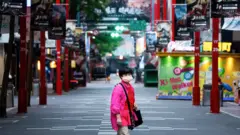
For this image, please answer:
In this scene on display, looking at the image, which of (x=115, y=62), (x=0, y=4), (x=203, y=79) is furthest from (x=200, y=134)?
(x=115, y=62)

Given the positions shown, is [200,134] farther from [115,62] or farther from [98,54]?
[115,62]

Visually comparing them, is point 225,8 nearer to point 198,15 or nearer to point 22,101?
point 198,15

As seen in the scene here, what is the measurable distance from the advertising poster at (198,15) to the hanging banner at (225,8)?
3346 mm

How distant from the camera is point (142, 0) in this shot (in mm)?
73125

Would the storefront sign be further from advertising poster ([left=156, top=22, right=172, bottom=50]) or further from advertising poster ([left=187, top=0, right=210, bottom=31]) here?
advertising poster ([left=187, top=0, right=210, bottom=31])

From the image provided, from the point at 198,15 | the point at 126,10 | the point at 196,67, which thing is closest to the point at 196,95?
the point at 196,67

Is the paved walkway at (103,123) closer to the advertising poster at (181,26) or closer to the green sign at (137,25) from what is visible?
the advertising poster at (181,26)

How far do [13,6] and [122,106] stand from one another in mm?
10339

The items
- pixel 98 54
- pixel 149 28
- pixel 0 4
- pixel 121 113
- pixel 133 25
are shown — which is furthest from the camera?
pixel 98 54

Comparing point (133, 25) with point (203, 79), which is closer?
point (203, 79)

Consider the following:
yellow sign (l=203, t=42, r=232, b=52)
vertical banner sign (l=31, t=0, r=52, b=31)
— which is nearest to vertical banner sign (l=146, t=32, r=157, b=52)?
yellow sign (l=203, t=42, r=232, b=52)

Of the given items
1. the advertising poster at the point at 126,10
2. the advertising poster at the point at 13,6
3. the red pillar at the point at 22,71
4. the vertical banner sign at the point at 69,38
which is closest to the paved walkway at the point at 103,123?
the red pillar at the point at 22,71

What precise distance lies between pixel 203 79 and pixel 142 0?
36.1 meters

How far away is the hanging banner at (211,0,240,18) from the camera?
24.0 metres
